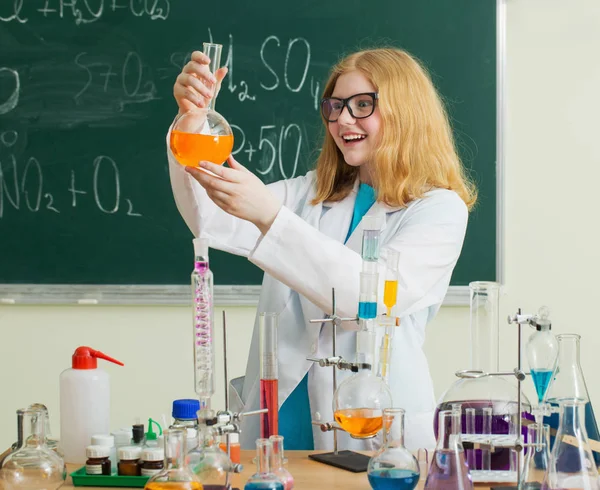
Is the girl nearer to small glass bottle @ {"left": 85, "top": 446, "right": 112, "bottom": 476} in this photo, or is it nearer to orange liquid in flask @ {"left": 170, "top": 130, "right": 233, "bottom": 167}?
orange liquid in flask @ {"left": 170, "top": 130, "right": 233, "bottom": 167}

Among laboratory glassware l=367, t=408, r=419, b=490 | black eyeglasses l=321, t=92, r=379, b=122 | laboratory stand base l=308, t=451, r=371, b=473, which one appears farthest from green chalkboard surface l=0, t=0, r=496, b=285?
laboratory glassware l=367, t=408, r=419, b=490

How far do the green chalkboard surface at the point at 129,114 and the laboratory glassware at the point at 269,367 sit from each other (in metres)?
1.48

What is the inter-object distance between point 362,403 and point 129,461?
0.41 meters

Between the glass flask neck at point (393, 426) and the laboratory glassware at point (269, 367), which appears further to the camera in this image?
the laboratory glassware at point (269, 367)

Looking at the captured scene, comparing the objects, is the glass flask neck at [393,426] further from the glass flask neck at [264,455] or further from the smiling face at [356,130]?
the smiling face at [356,130]

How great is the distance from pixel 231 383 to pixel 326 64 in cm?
136

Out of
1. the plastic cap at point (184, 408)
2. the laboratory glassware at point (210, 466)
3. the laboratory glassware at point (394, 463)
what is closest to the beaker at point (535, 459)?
the laboratory glassware at point (394, 463)

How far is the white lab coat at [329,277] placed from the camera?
1.70 meters

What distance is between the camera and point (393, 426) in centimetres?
132

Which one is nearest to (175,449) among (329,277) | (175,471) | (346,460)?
(175,471)

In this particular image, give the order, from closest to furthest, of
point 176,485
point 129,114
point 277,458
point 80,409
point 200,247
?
1. point 176,485
2. point 277,458
3. point 200,247
4. point 80,409
5. point 129,114

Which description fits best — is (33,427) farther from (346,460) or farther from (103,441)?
(346,460)

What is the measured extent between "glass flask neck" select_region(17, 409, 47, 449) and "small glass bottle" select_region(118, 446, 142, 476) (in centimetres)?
14

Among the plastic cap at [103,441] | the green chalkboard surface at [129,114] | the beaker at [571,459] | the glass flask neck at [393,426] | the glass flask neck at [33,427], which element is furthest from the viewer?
the green chalkboard surface at [129,114]
